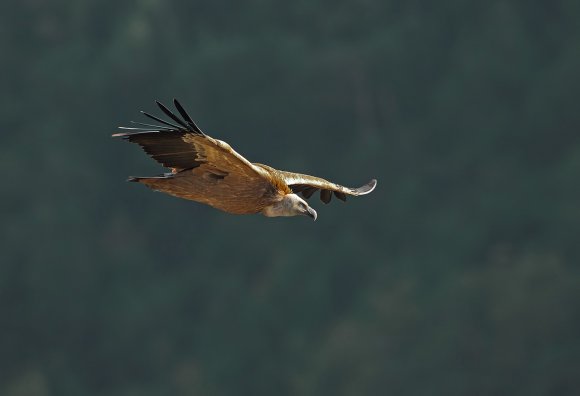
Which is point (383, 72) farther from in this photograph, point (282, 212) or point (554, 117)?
point (282, 212)

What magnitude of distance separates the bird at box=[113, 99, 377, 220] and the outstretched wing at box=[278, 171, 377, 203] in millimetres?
273

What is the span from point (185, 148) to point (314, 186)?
1.92 metres

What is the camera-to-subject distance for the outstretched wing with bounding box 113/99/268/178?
412 inches

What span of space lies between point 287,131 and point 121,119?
478 centimetres

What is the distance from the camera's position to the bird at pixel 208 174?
1056 centimetres

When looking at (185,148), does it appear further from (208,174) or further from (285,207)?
(285,207)

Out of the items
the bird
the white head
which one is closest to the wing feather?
the bird

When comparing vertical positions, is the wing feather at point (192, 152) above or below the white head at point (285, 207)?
below

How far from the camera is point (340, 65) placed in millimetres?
41875

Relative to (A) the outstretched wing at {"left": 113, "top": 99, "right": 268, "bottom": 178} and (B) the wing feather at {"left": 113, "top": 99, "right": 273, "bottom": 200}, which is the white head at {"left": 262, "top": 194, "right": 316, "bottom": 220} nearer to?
(B) the wing feather at {"left": 113, "top": 99, "right": 273, "bottom": 200}

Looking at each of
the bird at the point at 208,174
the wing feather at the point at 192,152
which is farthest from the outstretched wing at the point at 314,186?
the wing feather at the point at 192,152

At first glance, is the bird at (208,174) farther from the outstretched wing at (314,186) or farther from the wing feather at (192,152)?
the outstretched wing at (314,186)

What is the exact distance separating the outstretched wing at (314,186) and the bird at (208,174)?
0.90ft

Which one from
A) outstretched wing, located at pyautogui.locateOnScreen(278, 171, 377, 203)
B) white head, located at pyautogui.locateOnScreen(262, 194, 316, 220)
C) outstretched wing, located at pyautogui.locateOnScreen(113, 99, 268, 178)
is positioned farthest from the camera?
outstretched wing, located at pyautogui.locateOnScreen(278, 171, 377, 203)
